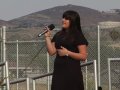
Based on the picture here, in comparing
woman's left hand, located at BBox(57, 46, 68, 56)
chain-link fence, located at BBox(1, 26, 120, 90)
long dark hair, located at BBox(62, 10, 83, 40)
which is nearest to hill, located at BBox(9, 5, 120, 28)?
chain-link fence, located at BBox(1, 26, 120, 90)

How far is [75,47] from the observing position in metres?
7.95

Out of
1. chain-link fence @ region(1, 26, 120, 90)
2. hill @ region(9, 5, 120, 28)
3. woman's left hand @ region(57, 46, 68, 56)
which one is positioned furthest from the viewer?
hill @ region(9, 5, 120, 28)

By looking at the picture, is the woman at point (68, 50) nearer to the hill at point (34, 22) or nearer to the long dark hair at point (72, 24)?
the long dark hair at point (72, 24)

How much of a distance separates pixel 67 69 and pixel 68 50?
23 cm

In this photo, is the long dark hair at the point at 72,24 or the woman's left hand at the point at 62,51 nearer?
the woman's left hand at the point at 62,51

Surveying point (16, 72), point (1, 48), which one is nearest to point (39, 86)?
point (16, 72)

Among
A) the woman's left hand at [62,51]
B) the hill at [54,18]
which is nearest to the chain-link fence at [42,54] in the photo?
the woman's left hand at [62,51]

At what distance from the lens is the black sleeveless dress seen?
26.0 feet

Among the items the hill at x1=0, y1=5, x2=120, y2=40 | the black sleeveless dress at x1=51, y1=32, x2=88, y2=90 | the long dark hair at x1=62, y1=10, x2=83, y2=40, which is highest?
the hill at x1=0, y1=5, x2=120, y2=40

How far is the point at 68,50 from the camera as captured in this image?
789 cm

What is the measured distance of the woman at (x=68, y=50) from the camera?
7902 millimetres

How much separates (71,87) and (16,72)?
29.0 feet

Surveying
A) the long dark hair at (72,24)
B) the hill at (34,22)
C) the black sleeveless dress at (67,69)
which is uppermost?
the hill at (34,22)

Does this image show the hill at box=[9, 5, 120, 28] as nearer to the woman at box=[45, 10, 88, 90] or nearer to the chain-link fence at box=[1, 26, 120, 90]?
the chain-link fence at box=[1, 26, 120, 90]
